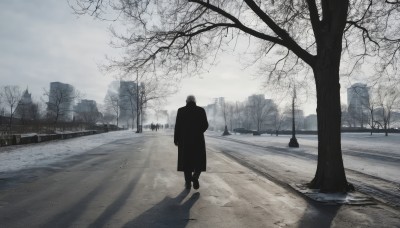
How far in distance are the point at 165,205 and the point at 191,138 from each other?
216cm

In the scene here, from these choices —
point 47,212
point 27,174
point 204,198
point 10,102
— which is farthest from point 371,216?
point 10,102

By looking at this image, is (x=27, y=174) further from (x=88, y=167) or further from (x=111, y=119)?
(x=111, y=119)

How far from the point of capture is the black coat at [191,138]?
328 inches

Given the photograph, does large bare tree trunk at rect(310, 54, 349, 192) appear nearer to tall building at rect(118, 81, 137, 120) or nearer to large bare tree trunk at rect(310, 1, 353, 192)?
large bare tree trunk at rect(310, 1, 353, 192)

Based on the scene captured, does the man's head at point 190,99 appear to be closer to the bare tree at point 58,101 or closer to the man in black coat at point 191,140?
the man in black coat at point 191,140

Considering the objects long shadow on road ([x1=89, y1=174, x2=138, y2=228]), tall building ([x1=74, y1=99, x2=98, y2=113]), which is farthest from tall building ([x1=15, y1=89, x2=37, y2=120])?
long shadow on road ([x1=89, y1=174, x2=138, y2=228])

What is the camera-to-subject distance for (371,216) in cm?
602

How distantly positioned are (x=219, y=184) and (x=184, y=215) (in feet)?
10.4

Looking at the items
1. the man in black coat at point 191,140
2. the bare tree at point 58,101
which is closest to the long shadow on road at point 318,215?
the man in black coat at point 191,140

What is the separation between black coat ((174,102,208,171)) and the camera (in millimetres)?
8320

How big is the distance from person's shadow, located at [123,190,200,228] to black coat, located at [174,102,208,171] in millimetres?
1288

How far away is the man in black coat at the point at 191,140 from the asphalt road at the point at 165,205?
1.45 feet

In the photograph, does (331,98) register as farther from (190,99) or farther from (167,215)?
(167,215)

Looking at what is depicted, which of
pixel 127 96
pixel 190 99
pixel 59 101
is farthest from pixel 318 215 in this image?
pixel 127 96
